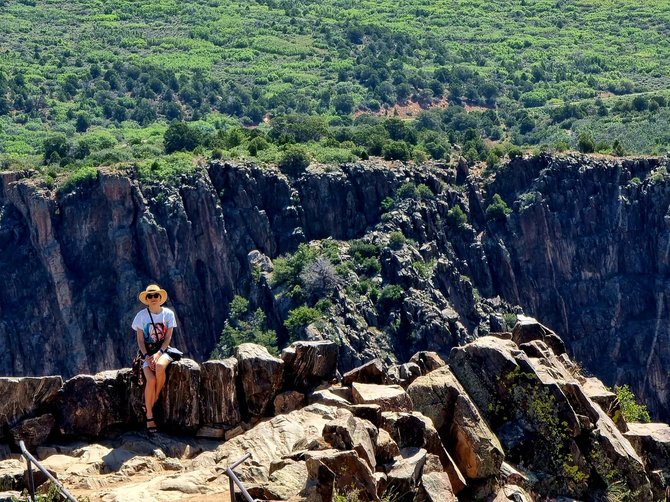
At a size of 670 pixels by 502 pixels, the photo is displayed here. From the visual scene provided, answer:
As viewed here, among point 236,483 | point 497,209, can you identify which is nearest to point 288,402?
point 236,483

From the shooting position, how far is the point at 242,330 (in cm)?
10869

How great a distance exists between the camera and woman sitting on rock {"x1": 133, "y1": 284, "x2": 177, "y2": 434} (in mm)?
38812

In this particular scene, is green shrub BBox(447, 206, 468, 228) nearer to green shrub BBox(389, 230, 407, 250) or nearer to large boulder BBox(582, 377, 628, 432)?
green shrub BBox(389, 230, 407, 250)

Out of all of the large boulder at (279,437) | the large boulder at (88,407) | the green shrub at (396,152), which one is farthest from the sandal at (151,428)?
the green shrub at (396,152)

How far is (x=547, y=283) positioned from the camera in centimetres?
12356

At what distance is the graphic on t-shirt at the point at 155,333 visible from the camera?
1537 inches

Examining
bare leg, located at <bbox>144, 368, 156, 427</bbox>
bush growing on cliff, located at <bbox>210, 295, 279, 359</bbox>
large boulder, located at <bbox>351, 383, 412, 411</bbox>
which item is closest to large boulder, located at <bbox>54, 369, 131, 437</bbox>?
bare leg, located at <bbox>144, 368, 156, 427</bbox>

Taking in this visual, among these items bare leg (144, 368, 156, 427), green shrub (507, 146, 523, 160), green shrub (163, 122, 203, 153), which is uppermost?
bare leg (144, 368, 156, 427)

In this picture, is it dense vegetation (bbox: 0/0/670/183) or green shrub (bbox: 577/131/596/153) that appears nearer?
green shrub (bbox: 577/131/596/153)

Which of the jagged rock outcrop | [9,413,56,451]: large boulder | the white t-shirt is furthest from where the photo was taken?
the white t-shirt

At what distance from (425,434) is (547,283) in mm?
86802

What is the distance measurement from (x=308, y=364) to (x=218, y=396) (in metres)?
2.20

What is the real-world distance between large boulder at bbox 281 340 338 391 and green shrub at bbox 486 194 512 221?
81145mm

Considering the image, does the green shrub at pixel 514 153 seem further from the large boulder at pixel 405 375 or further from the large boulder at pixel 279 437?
the large boulder at pixel 279 437
